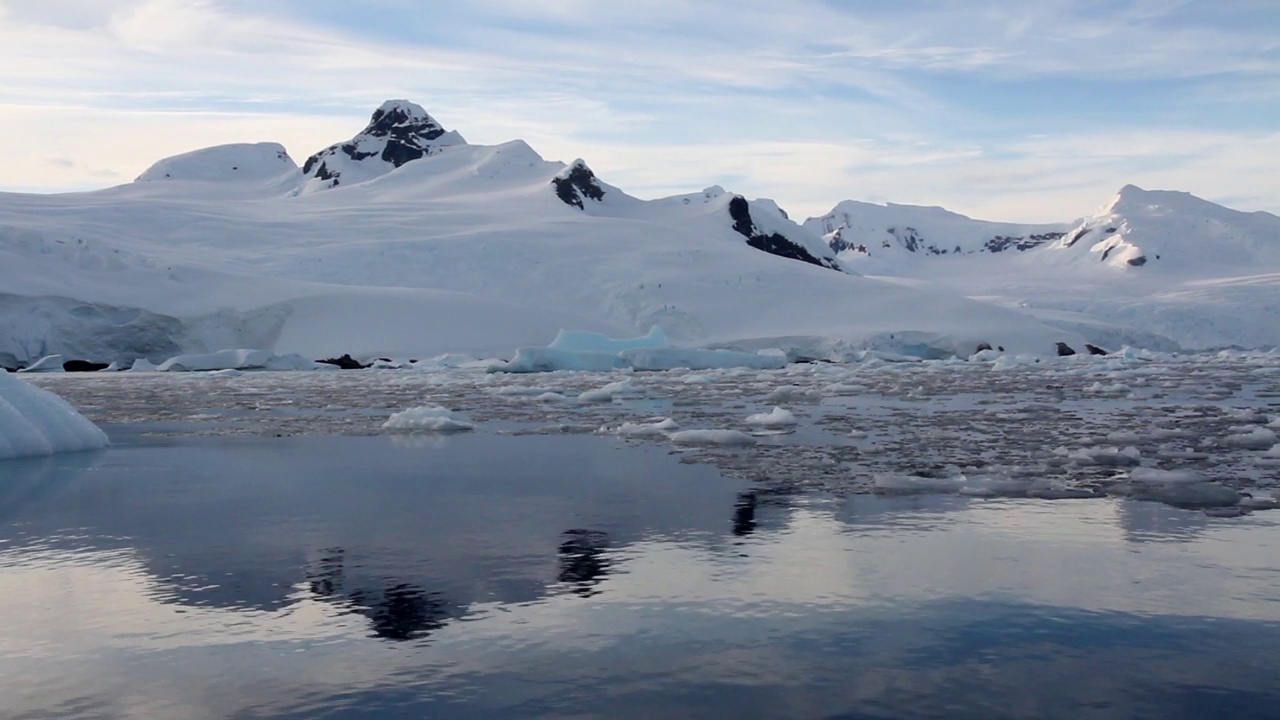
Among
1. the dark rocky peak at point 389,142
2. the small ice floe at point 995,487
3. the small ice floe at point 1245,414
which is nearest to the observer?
the small ice floe at point 995,487

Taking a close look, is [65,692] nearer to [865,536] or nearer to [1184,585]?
[865,536]

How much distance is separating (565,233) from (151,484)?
188 feet

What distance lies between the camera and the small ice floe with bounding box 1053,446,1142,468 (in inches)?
348

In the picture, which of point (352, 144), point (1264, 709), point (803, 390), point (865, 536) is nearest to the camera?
point (1264, 709)

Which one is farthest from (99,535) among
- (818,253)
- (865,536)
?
(818,253)

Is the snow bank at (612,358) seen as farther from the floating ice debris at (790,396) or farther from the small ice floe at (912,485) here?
the small ice floe at (912,485)

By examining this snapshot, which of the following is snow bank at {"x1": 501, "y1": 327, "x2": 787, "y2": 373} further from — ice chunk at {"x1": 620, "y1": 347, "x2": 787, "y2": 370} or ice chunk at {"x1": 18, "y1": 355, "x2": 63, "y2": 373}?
ice chunk at {"x1": 18, "y1": 355, "x2": 63, "y2": 373}

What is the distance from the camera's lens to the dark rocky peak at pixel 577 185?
8338 cm

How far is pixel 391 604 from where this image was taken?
4.77 m

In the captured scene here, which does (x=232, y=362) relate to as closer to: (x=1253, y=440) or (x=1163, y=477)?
(x=1253, y=440)

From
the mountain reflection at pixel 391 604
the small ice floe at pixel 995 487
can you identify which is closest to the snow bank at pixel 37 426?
the mountain reflection at pixel 391 604

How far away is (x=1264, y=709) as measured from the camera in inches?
134

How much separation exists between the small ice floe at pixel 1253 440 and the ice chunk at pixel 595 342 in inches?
987

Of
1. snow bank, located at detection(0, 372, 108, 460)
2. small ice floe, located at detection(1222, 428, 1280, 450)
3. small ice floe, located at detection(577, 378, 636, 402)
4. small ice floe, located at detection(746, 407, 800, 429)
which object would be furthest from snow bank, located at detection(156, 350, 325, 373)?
small ice floe, located at detection(1222, 428, 1280, 450)
